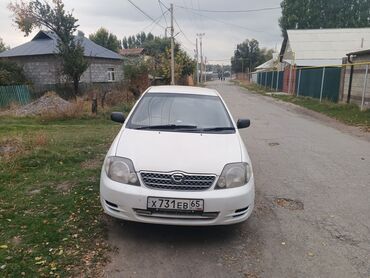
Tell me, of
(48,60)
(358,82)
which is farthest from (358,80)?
(48,60)

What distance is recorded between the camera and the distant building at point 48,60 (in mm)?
25797

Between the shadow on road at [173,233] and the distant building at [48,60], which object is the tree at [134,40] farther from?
the shadow on road at [173,233]

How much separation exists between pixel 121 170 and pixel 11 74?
23.0 m

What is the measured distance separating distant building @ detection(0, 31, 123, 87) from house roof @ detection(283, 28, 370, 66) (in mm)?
18864

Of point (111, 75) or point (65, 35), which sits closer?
point (65, 35)

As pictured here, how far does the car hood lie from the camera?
3.55 meters

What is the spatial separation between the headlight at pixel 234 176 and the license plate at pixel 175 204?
285 mm

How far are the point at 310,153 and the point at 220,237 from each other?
488 cm

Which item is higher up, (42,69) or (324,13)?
(324,13)

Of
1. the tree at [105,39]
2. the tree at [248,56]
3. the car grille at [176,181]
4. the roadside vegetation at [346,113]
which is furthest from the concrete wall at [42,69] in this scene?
the tree at [248,56]

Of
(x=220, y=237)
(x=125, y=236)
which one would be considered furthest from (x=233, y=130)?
(x=125, y=236)

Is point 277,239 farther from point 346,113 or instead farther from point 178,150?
point 346,113

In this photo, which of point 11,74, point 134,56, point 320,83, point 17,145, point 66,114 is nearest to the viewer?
point 17,145

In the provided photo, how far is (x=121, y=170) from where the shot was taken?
3.63 meters
